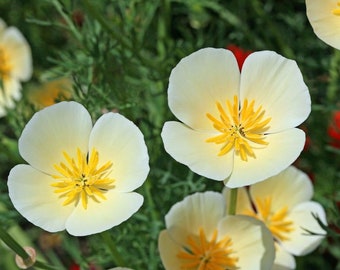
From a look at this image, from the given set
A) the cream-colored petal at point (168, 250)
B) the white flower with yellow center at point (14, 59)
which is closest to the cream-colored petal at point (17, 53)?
the white flower with yellow center at point (14, 59)

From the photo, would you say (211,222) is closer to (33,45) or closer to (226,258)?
(226,258)

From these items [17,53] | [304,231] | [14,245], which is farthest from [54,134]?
[17,53]

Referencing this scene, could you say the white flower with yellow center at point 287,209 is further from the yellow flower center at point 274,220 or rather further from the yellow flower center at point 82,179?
the yellow flower center at point 82,179

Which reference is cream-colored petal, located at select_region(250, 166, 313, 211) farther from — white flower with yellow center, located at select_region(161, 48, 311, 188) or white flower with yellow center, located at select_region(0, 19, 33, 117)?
white flower with yellow center, located at select_region(0, 19, 33, 117)

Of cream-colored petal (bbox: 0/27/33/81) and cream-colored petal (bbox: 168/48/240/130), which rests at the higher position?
cream-colored petal (bbox: 168/48/240/130)

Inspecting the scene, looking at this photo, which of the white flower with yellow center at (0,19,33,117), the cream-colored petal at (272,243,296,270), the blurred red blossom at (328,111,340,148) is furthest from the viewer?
the white flower with yellow center at (0,19,33,117)

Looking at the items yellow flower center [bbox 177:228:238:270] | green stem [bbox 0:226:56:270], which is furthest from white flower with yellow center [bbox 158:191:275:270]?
green stem [bbox 0:226:56:270]

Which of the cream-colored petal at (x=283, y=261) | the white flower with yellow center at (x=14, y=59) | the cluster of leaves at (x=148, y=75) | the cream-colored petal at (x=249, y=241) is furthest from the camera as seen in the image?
the white flower with yellow center at (x=14, y=59)
